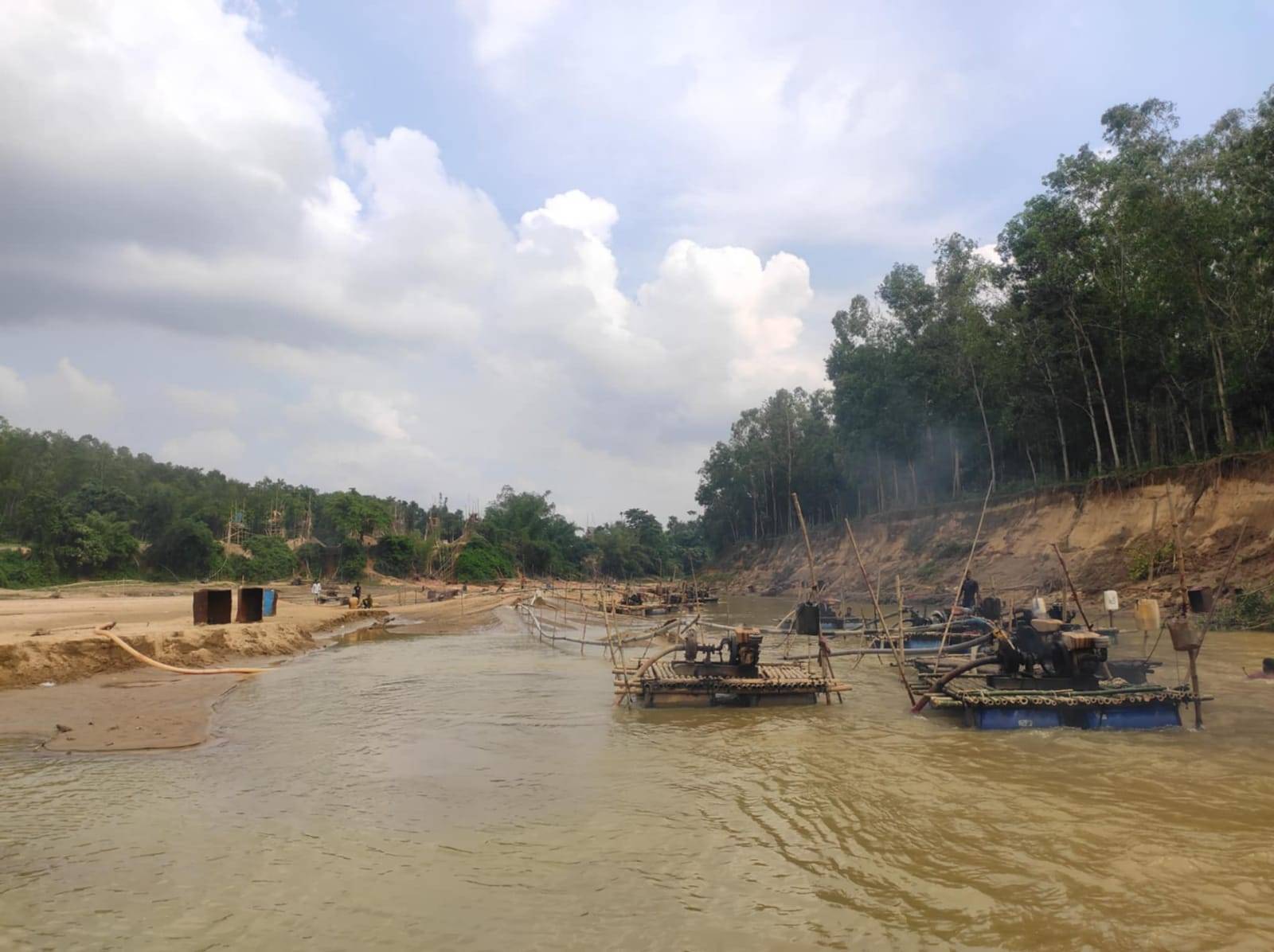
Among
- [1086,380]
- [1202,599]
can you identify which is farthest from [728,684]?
[1086,380]

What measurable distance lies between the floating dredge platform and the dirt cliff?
694 centimetres

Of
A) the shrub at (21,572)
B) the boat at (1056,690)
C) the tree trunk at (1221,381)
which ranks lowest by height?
the boat at (1056,690)

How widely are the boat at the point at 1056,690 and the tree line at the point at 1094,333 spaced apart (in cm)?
1672

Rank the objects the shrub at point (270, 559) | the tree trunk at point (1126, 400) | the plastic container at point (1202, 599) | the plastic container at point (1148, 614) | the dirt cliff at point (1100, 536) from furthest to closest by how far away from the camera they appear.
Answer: the shrub at point (270, 559), the tree trunk at point (1126, 400), the dirt cliff at point (1100, 536), the plastic container at point (1202, 599), the plastic container at point (1148, 614)

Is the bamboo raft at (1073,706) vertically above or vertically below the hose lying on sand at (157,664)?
below

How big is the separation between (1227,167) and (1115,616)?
15054mm

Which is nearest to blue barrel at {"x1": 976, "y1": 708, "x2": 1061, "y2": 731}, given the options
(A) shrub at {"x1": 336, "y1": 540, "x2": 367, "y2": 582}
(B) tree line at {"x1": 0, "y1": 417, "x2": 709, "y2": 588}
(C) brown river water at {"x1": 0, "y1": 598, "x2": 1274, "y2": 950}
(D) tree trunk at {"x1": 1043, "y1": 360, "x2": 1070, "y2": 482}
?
(C) brown river water at {"x1": 0, "y1": 598, "x2": 1274, "y2": 950}

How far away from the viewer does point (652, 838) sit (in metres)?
6.90

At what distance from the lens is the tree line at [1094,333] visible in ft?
77.2

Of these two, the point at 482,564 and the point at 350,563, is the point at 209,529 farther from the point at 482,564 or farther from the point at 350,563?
the point at 482,564

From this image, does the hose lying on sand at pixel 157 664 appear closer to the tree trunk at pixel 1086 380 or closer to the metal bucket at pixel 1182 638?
the metal bucket at pixel 1182 638

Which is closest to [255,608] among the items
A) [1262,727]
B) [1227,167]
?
[1262,727]

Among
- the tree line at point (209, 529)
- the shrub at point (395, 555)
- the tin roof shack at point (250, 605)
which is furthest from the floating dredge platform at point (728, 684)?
the shrub at point (395, 555)

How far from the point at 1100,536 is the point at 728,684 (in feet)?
81.2
